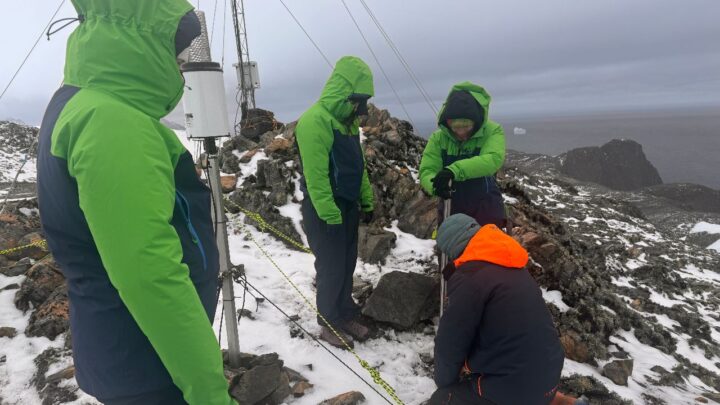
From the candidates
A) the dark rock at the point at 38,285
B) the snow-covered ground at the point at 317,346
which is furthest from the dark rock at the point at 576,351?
the dark rock at the point at 38,285

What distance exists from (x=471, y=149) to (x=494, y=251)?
254 centimetres

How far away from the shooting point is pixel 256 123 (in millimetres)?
12641

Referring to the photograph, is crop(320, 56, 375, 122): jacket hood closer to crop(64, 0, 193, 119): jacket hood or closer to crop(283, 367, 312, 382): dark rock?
crop(64, 0, 193, 119): jacket hood

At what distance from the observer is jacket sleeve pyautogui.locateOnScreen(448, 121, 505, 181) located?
486 cm

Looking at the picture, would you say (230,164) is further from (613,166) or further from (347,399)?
(613,166)

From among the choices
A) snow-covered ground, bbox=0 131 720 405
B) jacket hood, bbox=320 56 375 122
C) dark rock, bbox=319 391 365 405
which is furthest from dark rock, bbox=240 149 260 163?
dark rock, bbox=319 391 365 405

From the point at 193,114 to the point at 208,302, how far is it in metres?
2.07

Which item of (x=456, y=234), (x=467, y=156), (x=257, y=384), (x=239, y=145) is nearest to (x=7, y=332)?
(x=257, y=384)

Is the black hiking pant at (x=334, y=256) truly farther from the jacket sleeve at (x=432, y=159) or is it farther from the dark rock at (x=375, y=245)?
the dark rock at (x=375, y=245)

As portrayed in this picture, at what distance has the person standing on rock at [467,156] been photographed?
4.88 metres

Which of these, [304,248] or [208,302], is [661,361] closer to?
[304,248]

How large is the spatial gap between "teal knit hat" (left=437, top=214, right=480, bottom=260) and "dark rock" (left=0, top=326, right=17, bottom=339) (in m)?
5.09

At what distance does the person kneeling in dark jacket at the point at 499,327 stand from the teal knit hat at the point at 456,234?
0.06 ft

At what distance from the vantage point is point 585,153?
54906 millimetres
